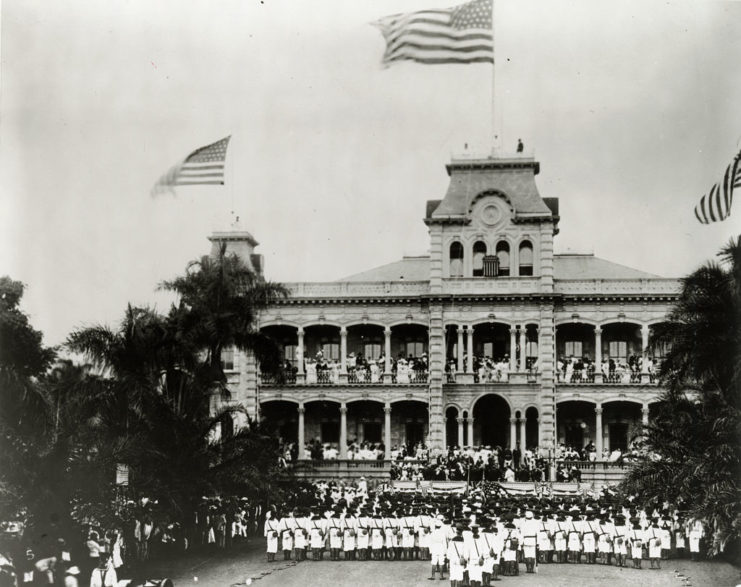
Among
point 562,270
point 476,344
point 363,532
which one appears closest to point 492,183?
point 562,270

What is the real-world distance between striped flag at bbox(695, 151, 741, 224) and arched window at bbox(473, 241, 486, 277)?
1720 cm

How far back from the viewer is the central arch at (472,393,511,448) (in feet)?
148

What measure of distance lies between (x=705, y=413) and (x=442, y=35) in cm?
1159

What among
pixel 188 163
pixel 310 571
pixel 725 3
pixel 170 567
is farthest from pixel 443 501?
pixel 725 3

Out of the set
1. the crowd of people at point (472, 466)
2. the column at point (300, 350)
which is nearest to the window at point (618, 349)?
the crowd of people at point (472, 466)

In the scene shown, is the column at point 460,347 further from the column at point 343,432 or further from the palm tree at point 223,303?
the palm tree at point 223,303

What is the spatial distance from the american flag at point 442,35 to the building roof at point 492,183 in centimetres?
2231

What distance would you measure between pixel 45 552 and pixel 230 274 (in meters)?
14.0

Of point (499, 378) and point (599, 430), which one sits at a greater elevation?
point (499, 378)

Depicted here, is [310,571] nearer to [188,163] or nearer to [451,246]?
[188,163]

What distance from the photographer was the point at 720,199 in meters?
26.6

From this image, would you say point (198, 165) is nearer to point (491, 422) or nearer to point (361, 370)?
point (361, 370)

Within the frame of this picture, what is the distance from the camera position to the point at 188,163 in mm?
29469

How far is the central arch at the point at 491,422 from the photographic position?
148 feet
